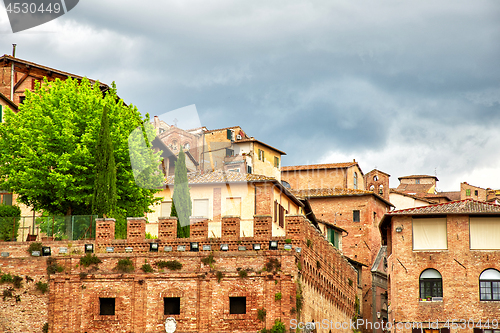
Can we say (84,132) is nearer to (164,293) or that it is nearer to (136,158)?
(136,158)

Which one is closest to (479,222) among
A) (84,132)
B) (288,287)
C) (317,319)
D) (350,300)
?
(350,300)

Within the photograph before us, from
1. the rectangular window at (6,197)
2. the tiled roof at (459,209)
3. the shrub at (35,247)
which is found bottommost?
the shrub at (35,247)

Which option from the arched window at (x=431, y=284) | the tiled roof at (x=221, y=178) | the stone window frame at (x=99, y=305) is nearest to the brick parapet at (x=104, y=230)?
the stone window frame at (x=99, y=305)

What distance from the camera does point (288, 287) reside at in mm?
26594

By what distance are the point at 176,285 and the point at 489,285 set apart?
707 inches

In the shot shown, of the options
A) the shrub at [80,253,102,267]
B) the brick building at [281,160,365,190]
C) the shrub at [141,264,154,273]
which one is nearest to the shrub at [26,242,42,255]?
the shrub at [80,253,102,267]

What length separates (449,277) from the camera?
35.4 m

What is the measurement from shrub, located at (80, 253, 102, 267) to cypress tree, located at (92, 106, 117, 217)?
2545 mm

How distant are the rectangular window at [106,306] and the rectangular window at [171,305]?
215 centimetres

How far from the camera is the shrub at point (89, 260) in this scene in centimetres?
2719

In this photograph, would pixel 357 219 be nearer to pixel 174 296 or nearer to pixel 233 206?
pixel 233 206

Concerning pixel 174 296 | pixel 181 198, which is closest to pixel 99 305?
pixel 174 296

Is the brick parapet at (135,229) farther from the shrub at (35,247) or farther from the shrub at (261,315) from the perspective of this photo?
the shrub at (261,315)

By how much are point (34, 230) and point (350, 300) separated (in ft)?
64.0
